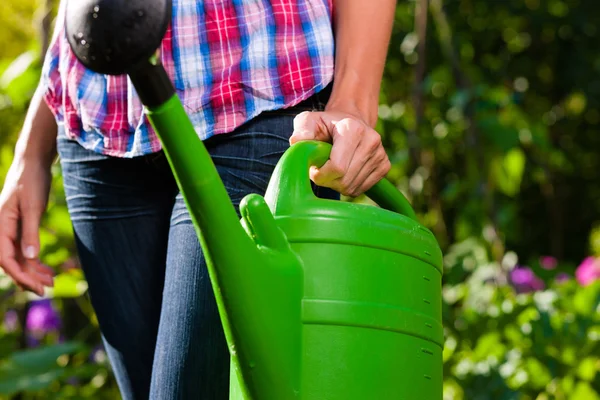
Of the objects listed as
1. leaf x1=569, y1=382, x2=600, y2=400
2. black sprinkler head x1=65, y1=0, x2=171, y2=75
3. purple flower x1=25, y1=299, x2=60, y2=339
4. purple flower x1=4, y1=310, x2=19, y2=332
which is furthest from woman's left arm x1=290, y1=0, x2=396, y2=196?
purple flower x1=4, y1=310, x2=19, y2=332

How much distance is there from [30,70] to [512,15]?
1.88m

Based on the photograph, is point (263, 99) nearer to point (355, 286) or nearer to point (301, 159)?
point (301, 159)

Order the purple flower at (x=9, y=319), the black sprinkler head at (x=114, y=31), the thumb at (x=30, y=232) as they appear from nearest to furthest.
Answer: the black sprinkler head at (x=114, y=31) → the thumb at (x=30, y=232) → the purple flower at (x=9, y=319)

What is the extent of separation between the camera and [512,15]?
381 cm

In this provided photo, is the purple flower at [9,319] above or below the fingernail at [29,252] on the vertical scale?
below

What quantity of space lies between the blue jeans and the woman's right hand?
0.10 m

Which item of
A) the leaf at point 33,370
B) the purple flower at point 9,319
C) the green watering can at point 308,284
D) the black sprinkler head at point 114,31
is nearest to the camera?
the black sprinkler head at point 114,31

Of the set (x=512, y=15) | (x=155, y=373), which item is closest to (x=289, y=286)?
(x=155, y=373)

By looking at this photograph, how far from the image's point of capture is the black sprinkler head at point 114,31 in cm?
77

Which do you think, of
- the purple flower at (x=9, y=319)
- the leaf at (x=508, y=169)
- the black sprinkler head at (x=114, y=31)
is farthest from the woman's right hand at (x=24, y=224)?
the purple flower at (x=9, y=319)

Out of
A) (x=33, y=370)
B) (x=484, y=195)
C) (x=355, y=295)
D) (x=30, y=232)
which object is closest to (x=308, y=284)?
(x=355, y=295)

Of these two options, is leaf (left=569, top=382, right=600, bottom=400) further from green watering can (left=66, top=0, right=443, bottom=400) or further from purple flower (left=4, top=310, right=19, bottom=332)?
purple flower (left=4, top=310, right=19, bottom=332)

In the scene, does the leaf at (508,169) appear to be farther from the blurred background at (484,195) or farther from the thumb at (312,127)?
the thumb at (312,127)

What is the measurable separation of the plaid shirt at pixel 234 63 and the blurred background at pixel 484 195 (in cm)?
126
